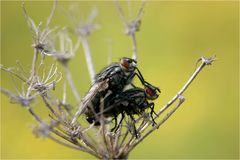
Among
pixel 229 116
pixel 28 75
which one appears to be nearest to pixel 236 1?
pixel 229 116

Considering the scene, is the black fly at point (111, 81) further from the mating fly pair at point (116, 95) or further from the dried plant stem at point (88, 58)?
the dried plant stem at point (88, 58)

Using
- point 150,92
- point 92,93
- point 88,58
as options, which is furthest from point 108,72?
point 88,58

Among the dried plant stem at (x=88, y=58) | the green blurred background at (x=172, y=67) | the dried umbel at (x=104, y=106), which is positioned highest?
the green blurred background at (x=172, y=67)

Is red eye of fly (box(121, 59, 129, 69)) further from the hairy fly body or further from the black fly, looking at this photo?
the hairy fly body

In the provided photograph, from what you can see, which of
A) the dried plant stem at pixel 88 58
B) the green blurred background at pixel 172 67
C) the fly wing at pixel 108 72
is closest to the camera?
the fly wing at pixel 108 72

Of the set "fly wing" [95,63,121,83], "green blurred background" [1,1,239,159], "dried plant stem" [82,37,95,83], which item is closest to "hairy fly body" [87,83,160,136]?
"fly wing" [95,63,121,83]

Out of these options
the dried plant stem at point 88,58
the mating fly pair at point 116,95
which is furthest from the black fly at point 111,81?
the dried plant stem at point 88,58
